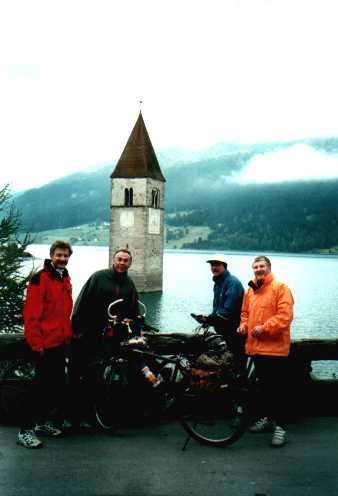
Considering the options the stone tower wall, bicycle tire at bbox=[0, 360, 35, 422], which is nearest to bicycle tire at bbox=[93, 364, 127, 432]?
bicycle tire at bbox=[0, 360, 35, 422]

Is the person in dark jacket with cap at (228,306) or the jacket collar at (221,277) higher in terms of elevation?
the jacket collar at (221,277)

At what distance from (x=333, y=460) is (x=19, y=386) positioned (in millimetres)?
3039

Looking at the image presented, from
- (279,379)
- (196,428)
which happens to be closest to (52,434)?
(196,428)

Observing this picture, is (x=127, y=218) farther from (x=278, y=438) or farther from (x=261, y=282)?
(x=278, y=438)

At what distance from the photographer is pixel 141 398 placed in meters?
5.59

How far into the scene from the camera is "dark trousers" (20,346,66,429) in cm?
525

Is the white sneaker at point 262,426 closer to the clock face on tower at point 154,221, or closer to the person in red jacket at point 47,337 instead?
the person in red jacket at point 47,337

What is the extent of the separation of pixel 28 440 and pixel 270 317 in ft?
8.02

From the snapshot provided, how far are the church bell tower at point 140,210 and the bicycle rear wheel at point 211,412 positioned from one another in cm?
6807

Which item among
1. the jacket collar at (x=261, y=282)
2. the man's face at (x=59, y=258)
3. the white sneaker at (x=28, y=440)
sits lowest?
the white sneaker at (x=28, y=440)

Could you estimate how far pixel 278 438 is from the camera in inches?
206

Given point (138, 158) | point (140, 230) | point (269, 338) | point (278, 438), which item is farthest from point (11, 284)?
point (138, 158)

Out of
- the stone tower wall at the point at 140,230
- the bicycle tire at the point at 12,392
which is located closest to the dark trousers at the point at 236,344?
the bicycle tire at the point at 12,392

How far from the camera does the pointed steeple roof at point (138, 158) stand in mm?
78500
